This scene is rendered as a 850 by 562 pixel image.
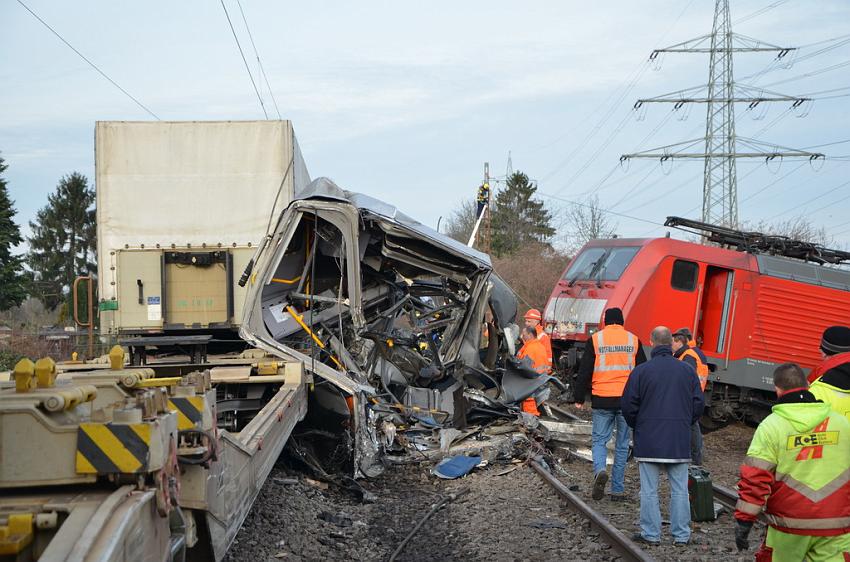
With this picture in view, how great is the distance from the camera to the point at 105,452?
3102mm

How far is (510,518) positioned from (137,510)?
4.96m

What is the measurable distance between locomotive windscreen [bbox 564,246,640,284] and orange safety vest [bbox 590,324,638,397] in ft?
19.8

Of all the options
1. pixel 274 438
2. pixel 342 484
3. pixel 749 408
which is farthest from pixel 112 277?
pixel 749 408

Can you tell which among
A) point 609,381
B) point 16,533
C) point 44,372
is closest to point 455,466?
point 609,381

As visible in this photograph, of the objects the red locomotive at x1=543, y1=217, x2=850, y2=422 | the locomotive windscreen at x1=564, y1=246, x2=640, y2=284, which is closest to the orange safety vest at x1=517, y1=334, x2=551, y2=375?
the red locomotive at x1=543, y1=217, x2=850, y2=422

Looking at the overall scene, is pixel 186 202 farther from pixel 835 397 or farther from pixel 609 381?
pixel 835 397

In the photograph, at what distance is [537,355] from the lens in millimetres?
12320

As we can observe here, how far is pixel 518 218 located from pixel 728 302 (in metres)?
42.3

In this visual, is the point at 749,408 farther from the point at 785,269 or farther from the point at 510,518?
the point at 510,518

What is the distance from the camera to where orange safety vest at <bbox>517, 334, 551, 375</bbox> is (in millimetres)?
12273

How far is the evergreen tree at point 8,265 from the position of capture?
3222cm

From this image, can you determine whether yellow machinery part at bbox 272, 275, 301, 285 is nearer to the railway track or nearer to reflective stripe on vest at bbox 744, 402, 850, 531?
the railway track

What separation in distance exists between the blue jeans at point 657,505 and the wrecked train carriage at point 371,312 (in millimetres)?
3253

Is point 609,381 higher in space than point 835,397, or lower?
lower
